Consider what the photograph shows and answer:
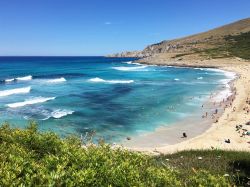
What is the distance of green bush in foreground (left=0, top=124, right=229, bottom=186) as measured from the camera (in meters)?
9.69

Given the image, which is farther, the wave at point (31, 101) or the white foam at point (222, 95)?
the white foam at point (222, 95)

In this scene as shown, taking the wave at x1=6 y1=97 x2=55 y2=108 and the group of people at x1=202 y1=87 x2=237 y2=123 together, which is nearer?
the group of people at x1=202 y1=87 x2=237 y2=123

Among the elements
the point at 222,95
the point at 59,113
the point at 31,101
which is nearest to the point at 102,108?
the point at 59,113

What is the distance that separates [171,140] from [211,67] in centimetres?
10167

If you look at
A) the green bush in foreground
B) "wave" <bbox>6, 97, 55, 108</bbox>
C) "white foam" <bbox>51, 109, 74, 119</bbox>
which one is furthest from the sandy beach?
"wave" <bbox>6, 97, 55, 108</bbox>

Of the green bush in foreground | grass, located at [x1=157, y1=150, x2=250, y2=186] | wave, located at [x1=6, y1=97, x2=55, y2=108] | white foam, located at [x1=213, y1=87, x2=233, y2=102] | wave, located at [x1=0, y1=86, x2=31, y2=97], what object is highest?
the green bush in foreground

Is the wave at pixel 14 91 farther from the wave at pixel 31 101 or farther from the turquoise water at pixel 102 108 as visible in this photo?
the wave at pixel 31 101

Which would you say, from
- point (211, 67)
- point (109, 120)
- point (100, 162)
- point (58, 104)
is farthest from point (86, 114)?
point (211, 67)

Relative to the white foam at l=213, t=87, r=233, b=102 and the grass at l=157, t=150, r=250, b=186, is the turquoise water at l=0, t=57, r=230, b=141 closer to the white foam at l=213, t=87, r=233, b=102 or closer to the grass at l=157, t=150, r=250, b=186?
the white foam at l=213, t=87, r=233, b=102

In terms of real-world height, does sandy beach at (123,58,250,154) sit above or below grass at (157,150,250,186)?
below

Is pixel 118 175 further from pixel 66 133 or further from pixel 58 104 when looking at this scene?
pixel 58 104

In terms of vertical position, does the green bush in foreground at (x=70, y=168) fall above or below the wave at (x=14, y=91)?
above

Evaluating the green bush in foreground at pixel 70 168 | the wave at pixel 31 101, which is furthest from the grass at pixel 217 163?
the wave at pixel 31 101

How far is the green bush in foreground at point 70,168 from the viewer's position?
9688 mm
